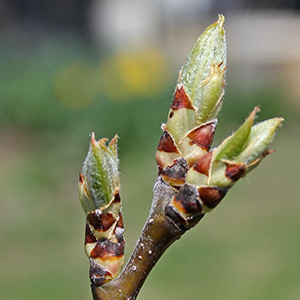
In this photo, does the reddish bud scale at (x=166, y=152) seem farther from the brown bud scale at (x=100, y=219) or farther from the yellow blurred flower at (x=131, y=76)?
the yellow blurred flower at (x=131, y=76)

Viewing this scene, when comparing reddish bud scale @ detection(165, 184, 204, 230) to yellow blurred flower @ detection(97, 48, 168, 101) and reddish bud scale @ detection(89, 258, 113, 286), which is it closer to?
reddish bud scale @ detection(89, 258, 113, 286)

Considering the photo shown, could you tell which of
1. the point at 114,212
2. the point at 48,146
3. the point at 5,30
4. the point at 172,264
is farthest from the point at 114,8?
the point at 114,212

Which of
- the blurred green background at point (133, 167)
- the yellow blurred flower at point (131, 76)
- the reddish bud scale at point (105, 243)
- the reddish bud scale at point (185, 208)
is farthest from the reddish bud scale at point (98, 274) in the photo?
the yellow blurred flower at point (131, 76)

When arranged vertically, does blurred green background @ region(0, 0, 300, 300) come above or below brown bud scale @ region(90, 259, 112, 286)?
above

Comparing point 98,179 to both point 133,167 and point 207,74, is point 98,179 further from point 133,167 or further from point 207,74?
point 133,167

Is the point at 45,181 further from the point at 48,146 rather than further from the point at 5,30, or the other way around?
the point at 5,30

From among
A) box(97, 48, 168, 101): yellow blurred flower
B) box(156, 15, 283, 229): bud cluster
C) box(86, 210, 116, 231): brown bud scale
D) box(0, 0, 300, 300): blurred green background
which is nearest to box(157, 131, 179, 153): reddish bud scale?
box(156, 15, 283, 229): bud cluster

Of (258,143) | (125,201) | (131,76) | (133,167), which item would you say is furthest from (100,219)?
(131,76)
